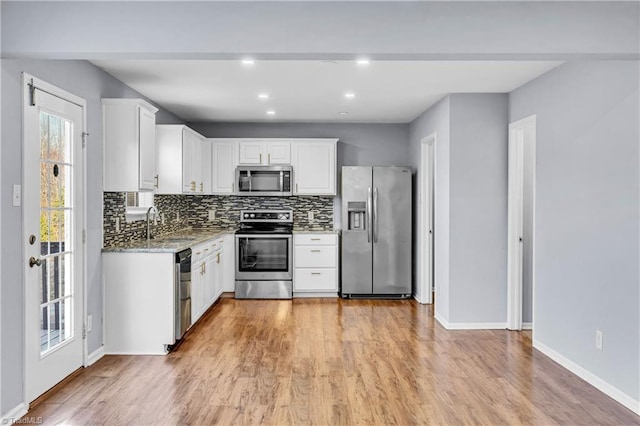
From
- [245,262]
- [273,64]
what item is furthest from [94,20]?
[245,262]

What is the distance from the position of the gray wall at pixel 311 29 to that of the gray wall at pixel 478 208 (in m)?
2.16

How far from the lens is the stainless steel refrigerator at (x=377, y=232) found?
6.04m

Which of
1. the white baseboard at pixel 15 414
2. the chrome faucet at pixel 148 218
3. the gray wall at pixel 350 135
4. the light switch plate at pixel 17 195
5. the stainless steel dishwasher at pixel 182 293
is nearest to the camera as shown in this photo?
the white baseboard at pixel 15 414

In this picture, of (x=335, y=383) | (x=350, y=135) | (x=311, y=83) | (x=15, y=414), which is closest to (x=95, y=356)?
(x=15, y=414)

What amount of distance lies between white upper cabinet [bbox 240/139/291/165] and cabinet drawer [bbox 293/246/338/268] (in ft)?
4.01

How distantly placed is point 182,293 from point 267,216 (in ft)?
8.78

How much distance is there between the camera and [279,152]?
20.6ft

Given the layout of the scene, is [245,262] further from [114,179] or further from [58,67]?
[58,67]

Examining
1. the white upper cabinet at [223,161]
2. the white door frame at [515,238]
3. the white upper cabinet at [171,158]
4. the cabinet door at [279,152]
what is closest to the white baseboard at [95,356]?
the white upper cabinet at [171,158]

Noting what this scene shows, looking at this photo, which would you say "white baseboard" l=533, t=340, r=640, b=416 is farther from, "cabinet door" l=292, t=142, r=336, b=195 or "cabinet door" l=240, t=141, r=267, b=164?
"cabinet door" l=240, t=141, r=267, b=164

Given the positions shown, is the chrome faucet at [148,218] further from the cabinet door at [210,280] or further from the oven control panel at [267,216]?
the oven control panel at [267,216]

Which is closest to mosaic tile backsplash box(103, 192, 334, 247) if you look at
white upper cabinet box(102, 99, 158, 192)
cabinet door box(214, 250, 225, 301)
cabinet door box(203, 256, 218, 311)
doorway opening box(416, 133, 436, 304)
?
cabinet door box(214, 250, 225, 301)

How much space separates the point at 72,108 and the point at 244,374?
230cm

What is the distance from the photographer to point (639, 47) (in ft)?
8.05
